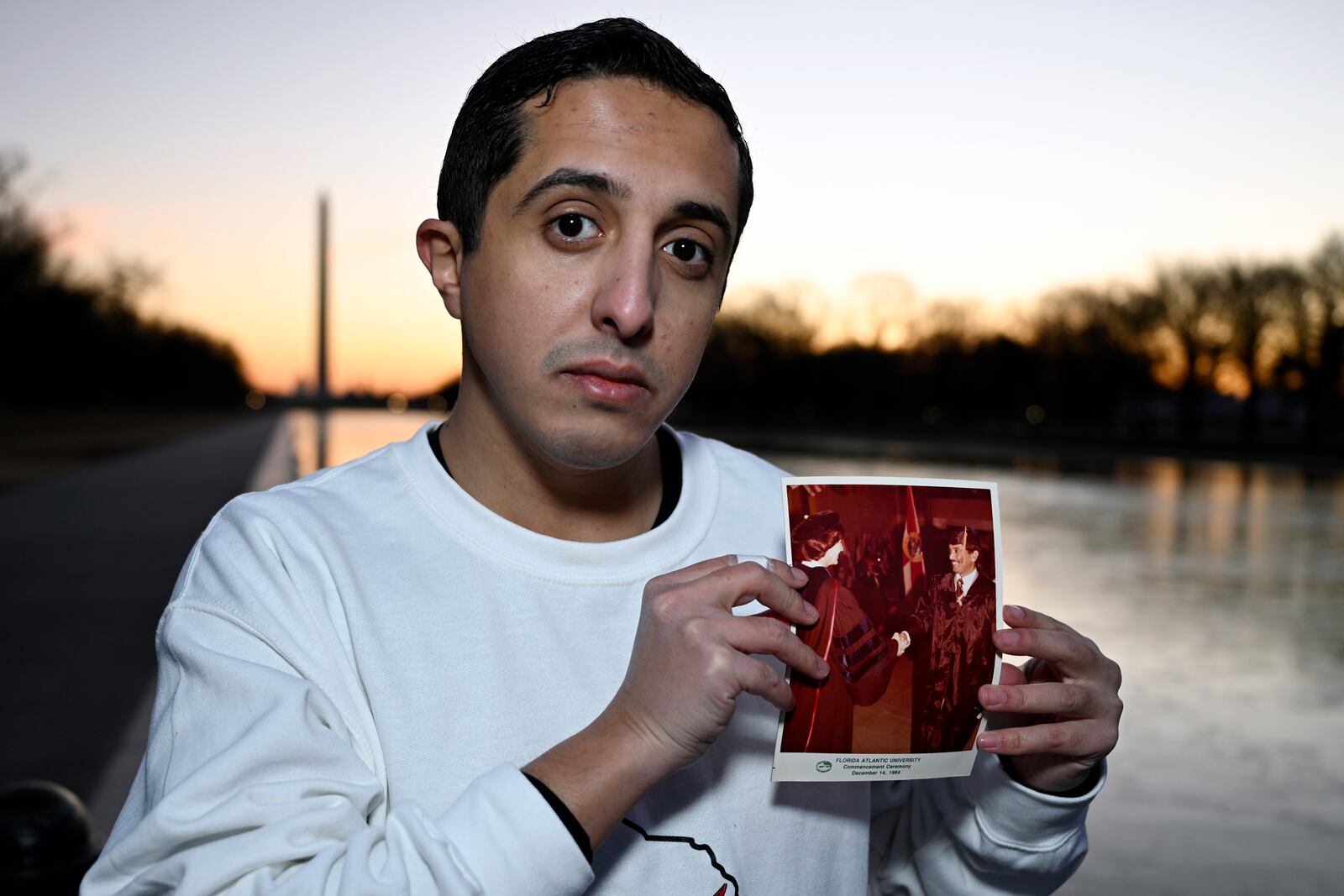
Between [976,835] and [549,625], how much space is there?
752 mm

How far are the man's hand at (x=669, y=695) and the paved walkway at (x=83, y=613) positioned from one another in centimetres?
383

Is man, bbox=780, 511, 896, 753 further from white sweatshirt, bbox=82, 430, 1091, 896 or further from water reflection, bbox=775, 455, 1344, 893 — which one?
water reflection, bbox=775, 455, 1344, 893

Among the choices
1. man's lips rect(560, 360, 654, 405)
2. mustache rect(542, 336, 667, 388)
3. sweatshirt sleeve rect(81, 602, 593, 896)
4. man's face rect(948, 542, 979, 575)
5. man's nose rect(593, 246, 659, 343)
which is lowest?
sweatshirt sleeve rect(81, 602, 593, 896)

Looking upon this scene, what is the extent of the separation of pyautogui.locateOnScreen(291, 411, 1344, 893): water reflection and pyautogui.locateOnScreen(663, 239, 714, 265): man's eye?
12.4 feet

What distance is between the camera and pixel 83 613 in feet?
29.9

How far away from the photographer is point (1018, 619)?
1682 millimetres

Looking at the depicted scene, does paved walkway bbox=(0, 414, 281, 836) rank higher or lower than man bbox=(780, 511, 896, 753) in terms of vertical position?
lower

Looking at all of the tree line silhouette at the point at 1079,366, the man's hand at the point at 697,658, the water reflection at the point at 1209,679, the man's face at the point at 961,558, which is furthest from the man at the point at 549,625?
the tree line silhouette at the point at 1079,366

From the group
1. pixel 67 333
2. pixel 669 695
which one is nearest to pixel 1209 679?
pixel 669 695

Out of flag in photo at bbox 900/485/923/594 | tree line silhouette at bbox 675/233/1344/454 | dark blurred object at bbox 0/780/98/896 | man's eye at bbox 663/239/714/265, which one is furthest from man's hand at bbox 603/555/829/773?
tree line silhouette at bbox 675/233/1344/454

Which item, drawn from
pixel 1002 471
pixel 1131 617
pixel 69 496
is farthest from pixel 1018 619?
pixel 1002 471

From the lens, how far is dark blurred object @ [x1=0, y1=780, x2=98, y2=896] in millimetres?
2939

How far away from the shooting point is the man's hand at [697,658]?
1433 mm

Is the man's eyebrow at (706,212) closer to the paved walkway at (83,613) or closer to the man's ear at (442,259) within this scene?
the man's ear at (442,259)
